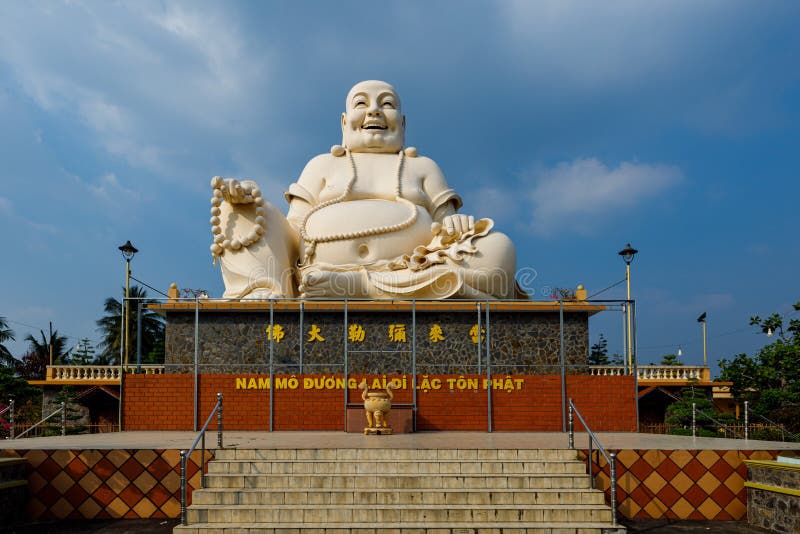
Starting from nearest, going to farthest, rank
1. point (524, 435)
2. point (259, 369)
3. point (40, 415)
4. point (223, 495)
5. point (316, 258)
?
1. point (223, 495)
2. point (524, 435)
3. point (259, 369)
4. point (316, 258)
5. point (40, 415)

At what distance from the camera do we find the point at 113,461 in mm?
7055

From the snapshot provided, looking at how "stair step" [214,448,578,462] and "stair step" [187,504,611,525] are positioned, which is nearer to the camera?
"stair step" [187,504,611,525]

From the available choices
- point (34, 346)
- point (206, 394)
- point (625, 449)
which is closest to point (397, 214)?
point (206, 394)

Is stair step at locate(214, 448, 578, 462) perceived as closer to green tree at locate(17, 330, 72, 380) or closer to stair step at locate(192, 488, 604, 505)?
stair step at locate(192, 488, 604, 505)

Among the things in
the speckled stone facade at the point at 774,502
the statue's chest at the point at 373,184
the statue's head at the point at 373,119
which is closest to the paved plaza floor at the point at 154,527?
the speckled stone facade at the point at 774,502

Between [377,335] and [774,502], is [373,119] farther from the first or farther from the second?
[774,502]

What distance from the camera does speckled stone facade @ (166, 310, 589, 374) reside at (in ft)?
35.8

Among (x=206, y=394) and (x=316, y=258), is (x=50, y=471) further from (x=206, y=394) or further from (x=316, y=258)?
(x=316, y=258)

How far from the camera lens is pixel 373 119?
1393 cm

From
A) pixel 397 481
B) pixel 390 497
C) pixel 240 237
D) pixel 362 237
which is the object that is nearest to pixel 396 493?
pixel 390 497

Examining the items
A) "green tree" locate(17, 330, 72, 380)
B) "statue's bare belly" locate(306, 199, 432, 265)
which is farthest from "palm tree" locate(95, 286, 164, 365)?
"statue's bare belly" locate(306, 199, 432, 265)

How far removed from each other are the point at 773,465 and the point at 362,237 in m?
7.62

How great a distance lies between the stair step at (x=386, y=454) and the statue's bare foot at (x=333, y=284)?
4874 mm

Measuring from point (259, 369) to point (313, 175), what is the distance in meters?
4.57
